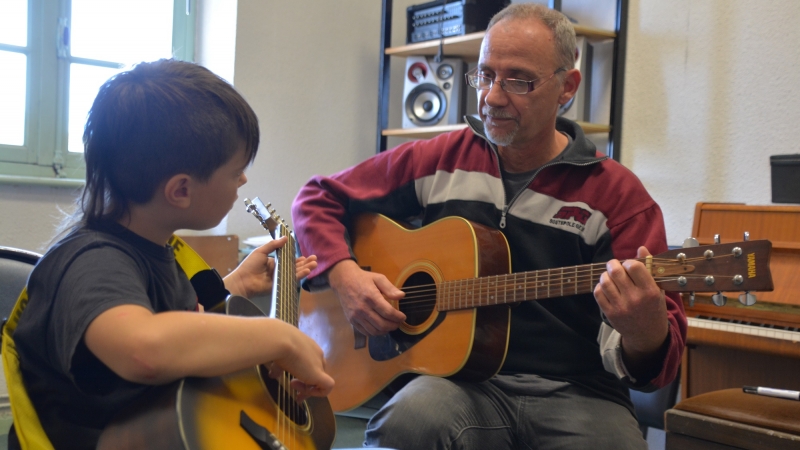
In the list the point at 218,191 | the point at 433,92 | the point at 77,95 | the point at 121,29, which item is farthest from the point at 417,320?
the point at 121,29

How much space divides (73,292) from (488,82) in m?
1.09

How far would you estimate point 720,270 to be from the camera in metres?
1.17

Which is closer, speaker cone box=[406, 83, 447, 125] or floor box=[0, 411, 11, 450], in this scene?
floor box=[0, 411, 11, 450]

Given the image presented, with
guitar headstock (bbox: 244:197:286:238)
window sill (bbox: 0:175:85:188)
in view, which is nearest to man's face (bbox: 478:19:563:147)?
guitar headstock (bbox: 244:197:286:238)

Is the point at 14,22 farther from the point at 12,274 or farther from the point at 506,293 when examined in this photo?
the point at 506,293

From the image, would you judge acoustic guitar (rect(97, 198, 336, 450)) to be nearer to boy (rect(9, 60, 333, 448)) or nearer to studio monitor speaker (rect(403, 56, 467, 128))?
boy (rect(9, 60, 333, 448))

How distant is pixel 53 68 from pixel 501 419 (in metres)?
2.47

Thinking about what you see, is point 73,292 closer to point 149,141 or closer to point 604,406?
point 149,141

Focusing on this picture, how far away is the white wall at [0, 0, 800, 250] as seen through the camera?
2.37 m

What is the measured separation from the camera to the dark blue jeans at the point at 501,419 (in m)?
1.32

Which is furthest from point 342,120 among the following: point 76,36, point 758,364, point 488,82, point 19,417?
point 19,417

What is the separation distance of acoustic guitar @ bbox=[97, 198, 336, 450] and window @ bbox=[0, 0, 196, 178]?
88.1 inches

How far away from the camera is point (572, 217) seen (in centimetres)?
148

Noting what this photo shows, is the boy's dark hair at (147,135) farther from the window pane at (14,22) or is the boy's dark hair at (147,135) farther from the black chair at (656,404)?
the window pane at (14,22)
